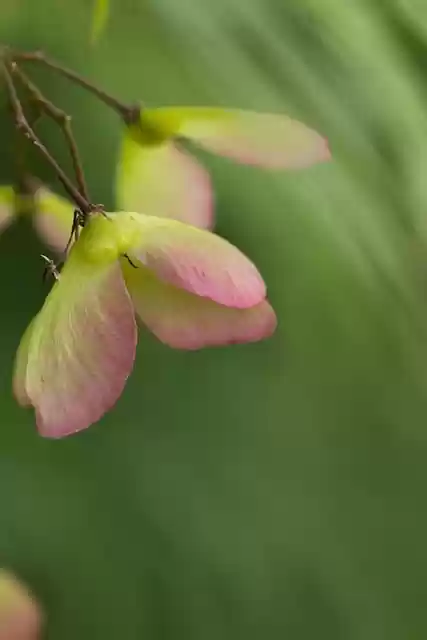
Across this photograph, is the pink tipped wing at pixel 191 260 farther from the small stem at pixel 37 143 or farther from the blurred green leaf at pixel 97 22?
the blurred green leaf at pixel 97 22

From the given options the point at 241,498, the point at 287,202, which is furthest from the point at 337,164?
the point at 241,498

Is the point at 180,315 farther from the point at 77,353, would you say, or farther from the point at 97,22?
the point at 97,22

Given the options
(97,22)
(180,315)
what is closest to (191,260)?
(180,315)

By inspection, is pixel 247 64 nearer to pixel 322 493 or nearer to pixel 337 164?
pixel 337 164

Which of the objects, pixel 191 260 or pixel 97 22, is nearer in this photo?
pixel 191 260

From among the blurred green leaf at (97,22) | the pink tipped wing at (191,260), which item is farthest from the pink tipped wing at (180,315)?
the blurred green leaf at (97,22)
